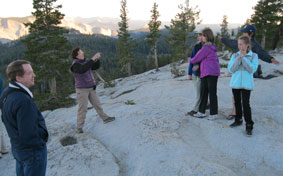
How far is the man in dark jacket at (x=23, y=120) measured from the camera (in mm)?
2398

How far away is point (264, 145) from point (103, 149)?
360 centimetres

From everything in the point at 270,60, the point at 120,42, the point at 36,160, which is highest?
the point at 120,42

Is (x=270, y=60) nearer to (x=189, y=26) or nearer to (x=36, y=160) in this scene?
(x=36, y=160)

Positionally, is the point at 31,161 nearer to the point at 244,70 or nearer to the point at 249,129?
the point at 249,129

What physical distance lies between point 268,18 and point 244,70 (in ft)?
103

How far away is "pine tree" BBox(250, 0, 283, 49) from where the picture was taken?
28.7 meters

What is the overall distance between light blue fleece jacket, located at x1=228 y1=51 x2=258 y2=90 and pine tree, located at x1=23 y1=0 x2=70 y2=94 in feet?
72.0

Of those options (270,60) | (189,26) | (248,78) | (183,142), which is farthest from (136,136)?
(189,26)

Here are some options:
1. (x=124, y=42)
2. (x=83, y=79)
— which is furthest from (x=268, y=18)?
(x=83, y=79)

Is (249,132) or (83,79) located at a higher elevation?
(83,79)

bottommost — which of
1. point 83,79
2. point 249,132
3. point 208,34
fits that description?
point 249,132

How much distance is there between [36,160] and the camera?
102 inches

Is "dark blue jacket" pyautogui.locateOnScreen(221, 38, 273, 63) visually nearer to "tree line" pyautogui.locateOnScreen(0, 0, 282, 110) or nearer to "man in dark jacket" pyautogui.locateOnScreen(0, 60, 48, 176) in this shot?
"man in dark jacket" pyautogui.locateOnScreen(0, 60, 48, 176)

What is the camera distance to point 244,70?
179 inches
